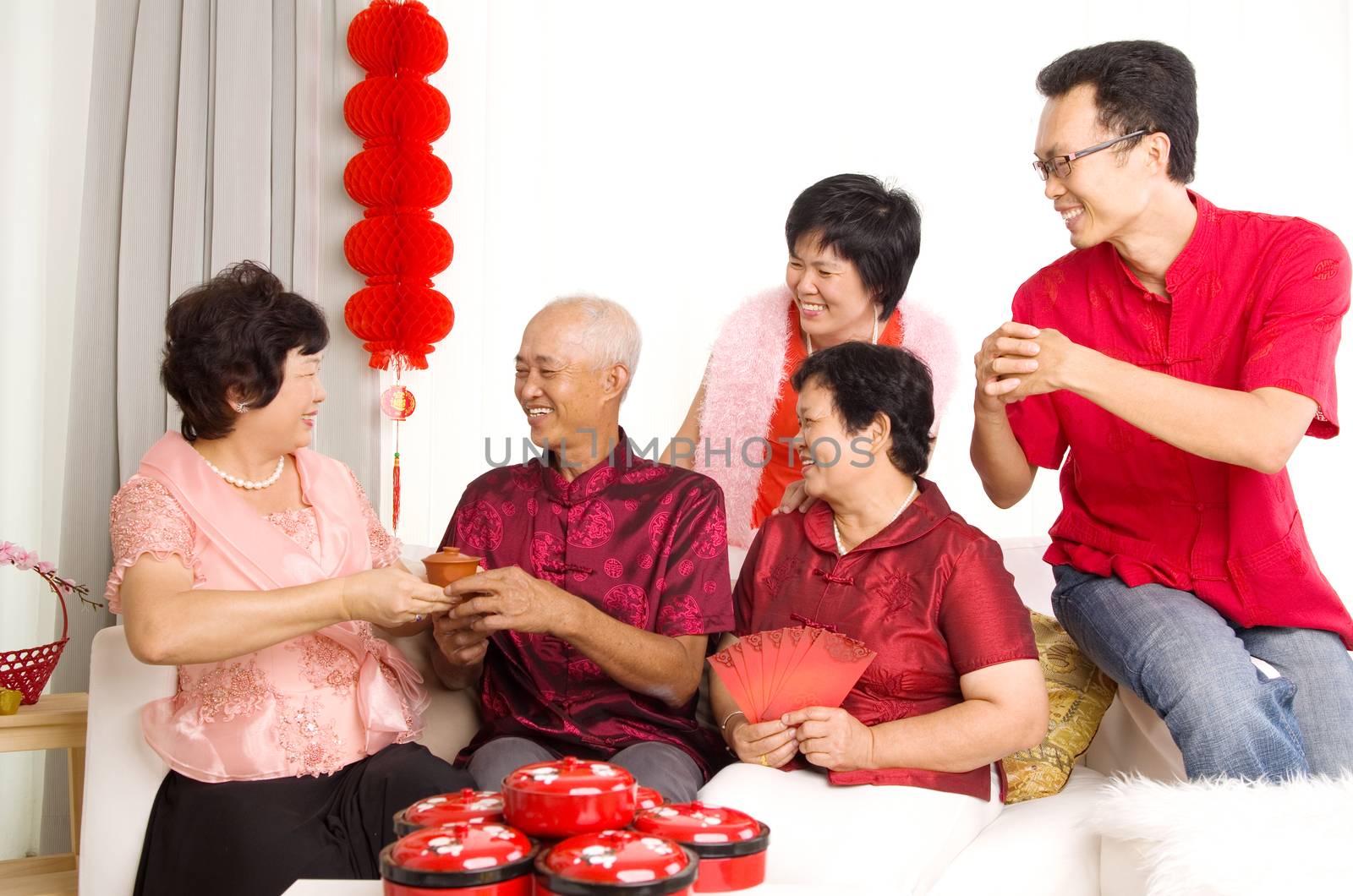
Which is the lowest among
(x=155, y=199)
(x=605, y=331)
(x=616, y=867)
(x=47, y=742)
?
(x=47, y=742)

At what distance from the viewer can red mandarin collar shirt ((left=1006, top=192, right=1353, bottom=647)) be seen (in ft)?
6.23

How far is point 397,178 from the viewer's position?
3881 mm

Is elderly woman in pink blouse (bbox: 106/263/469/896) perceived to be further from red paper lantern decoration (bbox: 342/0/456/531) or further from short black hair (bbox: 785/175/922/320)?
red paper lantern decoration (bbox: 342/0/456/531)

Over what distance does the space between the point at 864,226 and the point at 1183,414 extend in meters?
1.10

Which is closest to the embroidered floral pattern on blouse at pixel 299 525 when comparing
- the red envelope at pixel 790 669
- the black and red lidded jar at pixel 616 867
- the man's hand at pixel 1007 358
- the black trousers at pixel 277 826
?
the black trousers at pixel 277 826

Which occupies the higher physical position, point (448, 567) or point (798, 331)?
point (798, 331)

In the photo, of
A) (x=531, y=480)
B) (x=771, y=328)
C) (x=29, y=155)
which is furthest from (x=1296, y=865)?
(x=29, y=155)

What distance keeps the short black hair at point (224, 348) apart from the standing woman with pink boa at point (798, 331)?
1174 millimetres

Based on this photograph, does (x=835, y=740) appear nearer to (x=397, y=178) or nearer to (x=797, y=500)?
(x=797, y=500)

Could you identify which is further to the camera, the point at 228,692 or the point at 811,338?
the point at 811,338

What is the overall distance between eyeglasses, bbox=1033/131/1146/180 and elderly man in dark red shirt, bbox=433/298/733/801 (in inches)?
33.8

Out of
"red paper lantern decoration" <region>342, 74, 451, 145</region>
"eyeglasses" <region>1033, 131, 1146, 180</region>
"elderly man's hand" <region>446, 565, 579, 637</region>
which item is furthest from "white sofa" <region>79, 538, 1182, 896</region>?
"red paper lantern decoration" <region>342, 74, 451, 145</region>

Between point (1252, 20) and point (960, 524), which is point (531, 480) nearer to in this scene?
point (960, 524)

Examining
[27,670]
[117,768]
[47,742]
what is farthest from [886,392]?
[27,670]
